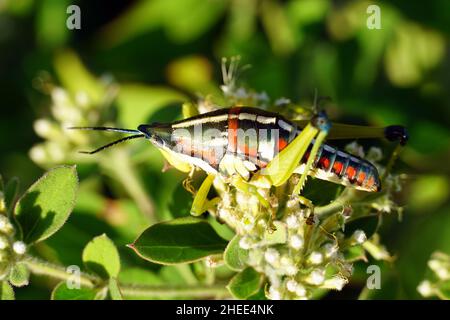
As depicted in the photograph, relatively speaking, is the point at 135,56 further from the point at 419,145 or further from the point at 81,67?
the point at 419,145

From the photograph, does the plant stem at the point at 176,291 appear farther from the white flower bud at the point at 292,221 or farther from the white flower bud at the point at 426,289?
the white flower bud at the point at 426,289

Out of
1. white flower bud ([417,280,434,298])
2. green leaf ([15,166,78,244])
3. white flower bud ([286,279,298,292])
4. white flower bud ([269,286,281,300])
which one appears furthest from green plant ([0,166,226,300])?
white flower bud ([417,280,434,298])

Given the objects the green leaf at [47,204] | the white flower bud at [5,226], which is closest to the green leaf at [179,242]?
the green leaf at [47,204]

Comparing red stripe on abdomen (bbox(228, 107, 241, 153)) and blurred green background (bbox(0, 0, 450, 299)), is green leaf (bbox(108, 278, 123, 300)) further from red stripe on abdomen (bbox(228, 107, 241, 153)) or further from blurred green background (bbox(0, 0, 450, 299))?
red stripe on abdomen (bbox(228, 107, 241, 153))

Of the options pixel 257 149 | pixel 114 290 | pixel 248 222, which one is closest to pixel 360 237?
pixel 248 222

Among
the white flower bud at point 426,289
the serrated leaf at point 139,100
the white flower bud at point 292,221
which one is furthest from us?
the serrated leaf at point 139,100

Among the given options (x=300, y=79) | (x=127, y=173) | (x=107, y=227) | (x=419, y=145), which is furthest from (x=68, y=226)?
(x=419, y=145)
